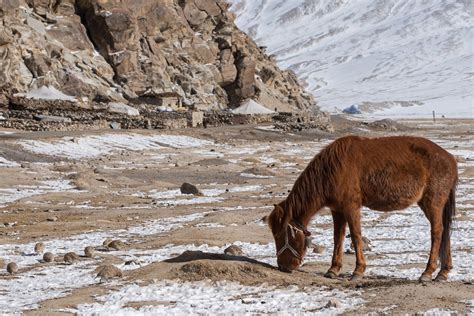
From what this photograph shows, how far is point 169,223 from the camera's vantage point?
16.7 metres

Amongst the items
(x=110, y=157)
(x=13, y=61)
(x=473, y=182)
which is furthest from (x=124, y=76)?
(x=473, y=182)

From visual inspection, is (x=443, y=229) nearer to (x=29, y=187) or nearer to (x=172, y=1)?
(x=29, y=187)

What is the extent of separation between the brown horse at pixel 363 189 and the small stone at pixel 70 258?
10.8 ft

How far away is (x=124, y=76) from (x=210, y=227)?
61255mm

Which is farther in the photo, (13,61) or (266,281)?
(13,61)

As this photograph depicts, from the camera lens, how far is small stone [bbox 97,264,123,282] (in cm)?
1033

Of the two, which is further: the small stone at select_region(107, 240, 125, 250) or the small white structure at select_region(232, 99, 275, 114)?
the small white structure at select_region(232, 99, 275, 114)

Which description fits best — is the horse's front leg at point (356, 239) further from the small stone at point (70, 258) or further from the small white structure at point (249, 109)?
the small white structure at point (249, 109)

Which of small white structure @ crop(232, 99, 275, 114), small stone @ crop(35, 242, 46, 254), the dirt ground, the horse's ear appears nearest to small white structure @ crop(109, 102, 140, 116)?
small white structure @ crop(232, 99, 275, 114)

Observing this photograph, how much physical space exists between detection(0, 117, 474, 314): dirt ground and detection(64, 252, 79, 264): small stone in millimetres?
151

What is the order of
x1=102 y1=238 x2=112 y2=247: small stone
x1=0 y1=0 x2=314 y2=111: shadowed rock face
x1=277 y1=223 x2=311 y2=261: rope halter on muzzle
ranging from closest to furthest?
1. x1=277 y1=223 x2=311 y2=261: rope halter on muzzle
2. x1=102 y1=238 x2=112 y2=247: small stone
3. x1=0 y1=0 x2=314 y2=111: shadowed rock face

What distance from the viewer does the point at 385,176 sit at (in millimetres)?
10086

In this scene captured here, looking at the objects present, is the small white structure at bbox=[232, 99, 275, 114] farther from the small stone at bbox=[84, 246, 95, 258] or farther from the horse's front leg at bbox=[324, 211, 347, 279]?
the horse's front leg at bbox=[324, 211, 347, 279]

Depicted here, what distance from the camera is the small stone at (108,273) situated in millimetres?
10328
